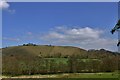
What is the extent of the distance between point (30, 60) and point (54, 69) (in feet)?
17.1

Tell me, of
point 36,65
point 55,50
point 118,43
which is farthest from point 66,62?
point 118,43

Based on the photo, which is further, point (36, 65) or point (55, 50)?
point (55, 50)

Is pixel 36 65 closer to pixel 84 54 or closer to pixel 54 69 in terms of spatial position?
pixel 54 69

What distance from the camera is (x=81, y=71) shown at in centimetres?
6588

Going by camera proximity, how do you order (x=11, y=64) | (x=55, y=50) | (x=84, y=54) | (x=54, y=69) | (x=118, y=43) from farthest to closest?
(x=55, y=50), (x=84, y=54), (x=54, y=69), (x=11, y=64), (x=118, y=43)

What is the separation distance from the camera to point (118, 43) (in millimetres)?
13711

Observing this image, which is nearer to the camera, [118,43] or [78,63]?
[118,43]

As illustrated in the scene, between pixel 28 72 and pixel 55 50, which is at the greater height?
pixel 55 50

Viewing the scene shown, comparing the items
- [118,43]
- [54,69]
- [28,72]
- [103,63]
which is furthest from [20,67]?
[118,43]

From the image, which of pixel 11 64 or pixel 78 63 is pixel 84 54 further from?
pixel 11 64

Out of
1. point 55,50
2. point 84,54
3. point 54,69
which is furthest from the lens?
point 55,50

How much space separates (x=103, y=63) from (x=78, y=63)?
204 inches

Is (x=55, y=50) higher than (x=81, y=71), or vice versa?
(x=55, y=50)

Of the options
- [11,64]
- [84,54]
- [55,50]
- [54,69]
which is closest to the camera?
[11,64]
